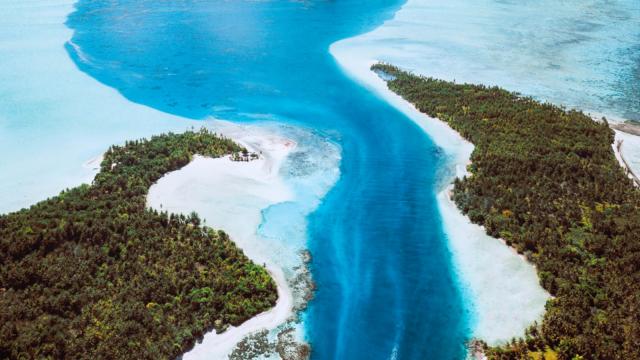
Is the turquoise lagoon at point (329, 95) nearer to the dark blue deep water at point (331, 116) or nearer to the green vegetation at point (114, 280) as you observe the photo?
the dark blue deep water at point (331, 116)

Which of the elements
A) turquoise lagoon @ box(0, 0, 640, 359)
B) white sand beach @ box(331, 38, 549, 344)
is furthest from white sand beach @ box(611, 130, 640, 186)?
white sand beach @ box(331, 38, 549, 344)

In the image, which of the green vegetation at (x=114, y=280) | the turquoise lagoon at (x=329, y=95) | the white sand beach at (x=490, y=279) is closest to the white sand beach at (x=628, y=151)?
the turquoise lagoon at (x=329, y=95)

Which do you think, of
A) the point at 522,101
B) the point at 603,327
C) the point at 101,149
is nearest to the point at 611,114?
the point at 522,101

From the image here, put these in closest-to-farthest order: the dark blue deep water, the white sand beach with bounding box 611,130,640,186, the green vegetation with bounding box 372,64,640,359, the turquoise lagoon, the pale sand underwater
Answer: the green vegetation with bounding box 372,64,640,359
the dark blue deep water
the turquoise lagoon
the pale sand underwater
the white sand beach with bounding box 611,130,640,186

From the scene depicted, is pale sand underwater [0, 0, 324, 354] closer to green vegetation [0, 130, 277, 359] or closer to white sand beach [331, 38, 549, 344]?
green vegetation [0, 130, 277, 359]

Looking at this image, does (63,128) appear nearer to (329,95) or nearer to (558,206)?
(329,95)

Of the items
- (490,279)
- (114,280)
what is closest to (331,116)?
(490,279)
